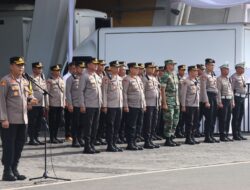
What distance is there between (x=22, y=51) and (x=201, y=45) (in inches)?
245

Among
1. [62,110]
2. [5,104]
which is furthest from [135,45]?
[5,104]

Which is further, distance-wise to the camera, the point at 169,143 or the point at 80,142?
the point at 169,143

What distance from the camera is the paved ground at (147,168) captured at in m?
10.6

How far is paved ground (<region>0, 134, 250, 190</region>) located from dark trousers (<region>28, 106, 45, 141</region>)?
0.58 metres

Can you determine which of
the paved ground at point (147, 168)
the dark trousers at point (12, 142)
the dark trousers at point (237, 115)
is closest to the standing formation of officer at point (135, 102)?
the dark trousers at point (237, 115)

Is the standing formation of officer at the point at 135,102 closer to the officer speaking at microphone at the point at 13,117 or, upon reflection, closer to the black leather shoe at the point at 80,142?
the black leather shoe at the point at 80,142

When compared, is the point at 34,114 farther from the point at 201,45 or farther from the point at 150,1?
the point at 150,1

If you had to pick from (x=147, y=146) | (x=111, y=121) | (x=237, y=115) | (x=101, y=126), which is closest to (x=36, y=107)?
(x=101, y=126)

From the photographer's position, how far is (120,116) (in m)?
15.3

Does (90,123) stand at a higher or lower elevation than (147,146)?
higher

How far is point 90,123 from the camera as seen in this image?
14578 mm

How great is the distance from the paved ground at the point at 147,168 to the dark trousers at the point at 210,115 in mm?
732

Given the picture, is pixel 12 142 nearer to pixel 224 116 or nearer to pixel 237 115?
pixel 224 116

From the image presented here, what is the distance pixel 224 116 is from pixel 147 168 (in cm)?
553
